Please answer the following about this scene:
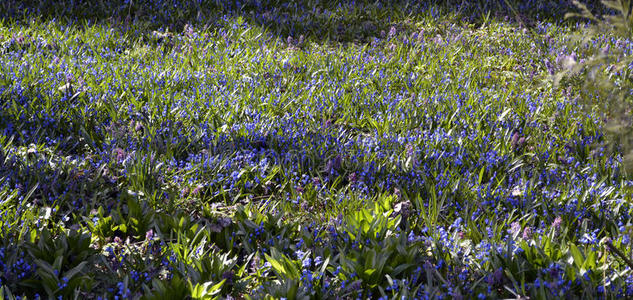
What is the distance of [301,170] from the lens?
13.0ft

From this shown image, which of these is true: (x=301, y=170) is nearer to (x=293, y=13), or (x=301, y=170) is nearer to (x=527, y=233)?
(x=527, y=233)

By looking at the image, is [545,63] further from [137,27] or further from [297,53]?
[137,27]

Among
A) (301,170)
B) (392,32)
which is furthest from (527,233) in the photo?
(392,32)

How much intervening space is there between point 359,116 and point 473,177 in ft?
4.35

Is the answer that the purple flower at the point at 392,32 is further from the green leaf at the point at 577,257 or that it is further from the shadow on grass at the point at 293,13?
the green leaf at the point at 577,257

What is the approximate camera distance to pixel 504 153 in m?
4.09

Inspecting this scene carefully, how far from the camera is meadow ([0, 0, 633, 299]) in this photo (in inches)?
111

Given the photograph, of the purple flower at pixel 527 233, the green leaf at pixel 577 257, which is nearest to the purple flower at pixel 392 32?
the purple flower at pixel 527 233

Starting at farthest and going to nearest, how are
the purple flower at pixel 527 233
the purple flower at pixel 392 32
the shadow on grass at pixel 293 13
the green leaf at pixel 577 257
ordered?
the shadow on grass at pixel 293 13
the purple flower at pixel 392 32
the purple flower at pixel 527 233
the green leaf at pixel 577 257

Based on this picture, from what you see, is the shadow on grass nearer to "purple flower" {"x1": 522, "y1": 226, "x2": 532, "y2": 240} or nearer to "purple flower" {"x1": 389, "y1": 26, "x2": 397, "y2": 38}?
"purple flower" {"x1": 389, "y1": 26, "x2": 397, "y2": 38}

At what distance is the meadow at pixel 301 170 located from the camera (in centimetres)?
283

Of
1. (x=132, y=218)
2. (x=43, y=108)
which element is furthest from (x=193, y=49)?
(x=132, y=218)

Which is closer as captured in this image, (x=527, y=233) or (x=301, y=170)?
(x=527, y=233)

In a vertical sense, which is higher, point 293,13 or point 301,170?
point 293,13
